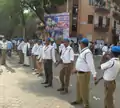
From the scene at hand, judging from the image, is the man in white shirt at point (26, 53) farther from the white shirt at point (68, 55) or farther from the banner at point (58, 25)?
the banner at point (58, 25)

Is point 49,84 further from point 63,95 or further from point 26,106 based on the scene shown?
point 26,106

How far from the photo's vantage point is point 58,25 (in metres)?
31.0

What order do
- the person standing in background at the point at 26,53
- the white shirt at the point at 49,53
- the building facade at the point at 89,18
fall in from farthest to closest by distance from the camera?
the building facade at the point at 89,18, the person standing in background at the point at 26,53, the white shirt at the point at 49,53

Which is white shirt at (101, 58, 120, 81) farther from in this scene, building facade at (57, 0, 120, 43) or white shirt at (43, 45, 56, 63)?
building facade at (57, 0, 120, 43)

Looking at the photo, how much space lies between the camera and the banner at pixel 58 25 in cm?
3010

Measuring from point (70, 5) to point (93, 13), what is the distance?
12.8 feet

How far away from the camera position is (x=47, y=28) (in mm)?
33125

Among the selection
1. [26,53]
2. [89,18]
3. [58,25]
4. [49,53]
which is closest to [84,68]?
[49,53]

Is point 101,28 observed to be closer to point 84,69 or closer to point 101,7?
point 101,7

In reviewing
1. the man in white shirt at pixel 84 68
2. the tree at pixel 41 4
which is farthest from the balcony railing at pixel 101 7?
the man in white shirt at pixel 84 68

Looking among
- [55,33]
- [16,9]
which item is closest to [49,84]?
[55,33]

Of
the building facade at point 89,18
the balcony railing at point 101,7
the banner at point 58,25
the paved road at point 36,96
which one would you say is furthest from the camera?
the balcony railing at point 101,7

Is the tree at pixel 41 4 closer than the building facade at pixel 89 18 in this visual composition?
Yes

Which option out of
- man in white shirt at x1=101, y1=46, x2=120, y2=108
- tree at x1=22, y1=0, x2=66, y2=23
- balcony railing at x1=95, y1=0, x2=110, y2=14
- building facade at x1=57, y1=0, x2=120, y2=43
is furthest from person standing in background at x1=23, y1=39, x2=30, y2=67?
balcony railing at x1=95, y1=0, x2=110, y2=14
